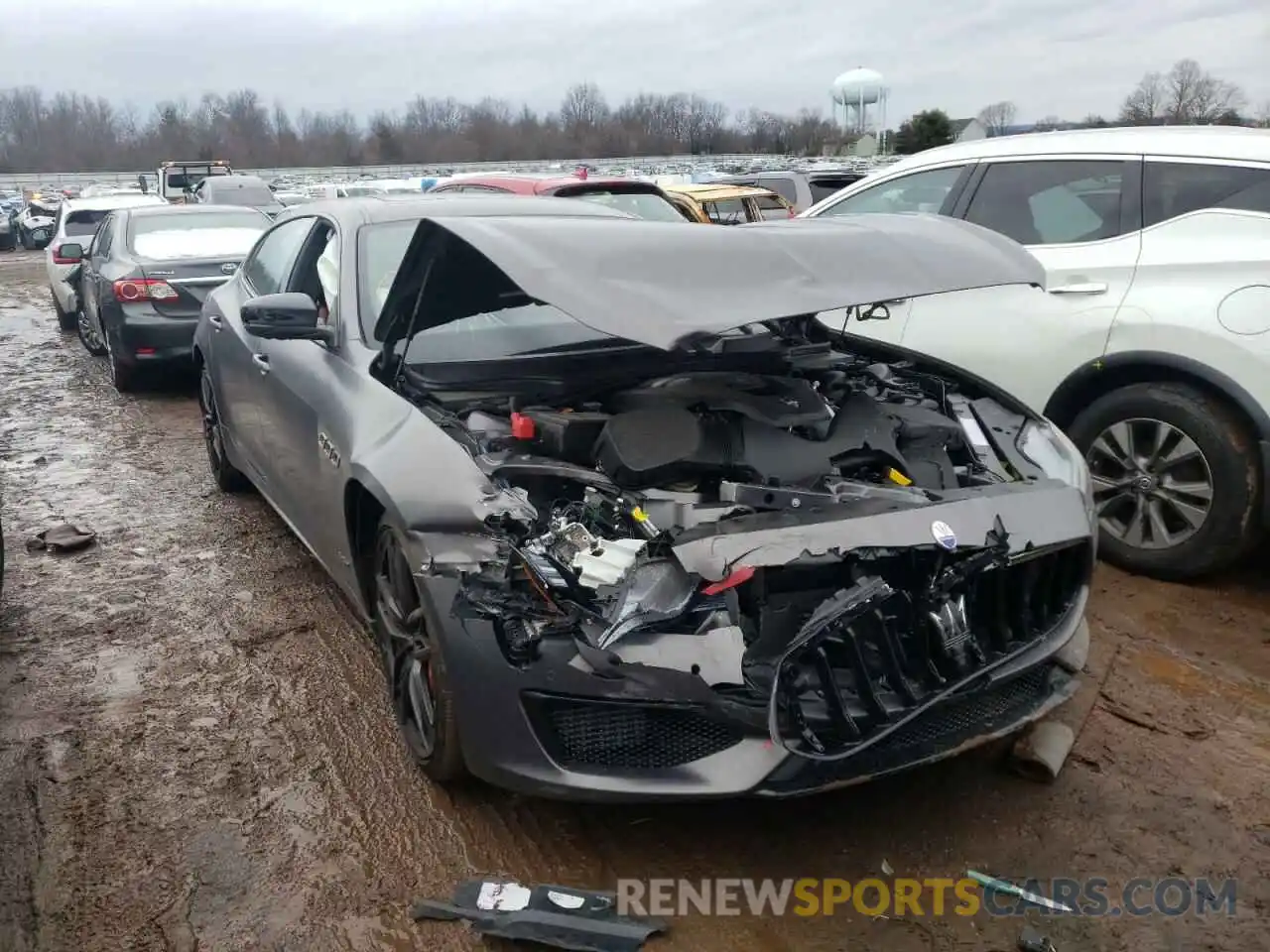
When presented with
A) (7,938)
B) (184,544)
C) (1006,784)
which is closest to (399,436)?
(7,938)

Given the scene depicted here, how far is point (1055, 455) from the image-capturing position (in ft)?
11.4

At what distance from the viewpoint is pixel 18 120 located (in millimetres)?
80062

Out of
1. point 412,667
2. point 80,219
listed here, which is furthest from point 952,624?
point 80,219

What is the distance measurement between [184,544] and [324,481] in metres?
1.95

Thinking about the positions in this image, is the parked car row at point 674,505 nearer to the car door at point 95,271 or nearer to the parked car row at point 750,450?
the parked car row at point 750,450

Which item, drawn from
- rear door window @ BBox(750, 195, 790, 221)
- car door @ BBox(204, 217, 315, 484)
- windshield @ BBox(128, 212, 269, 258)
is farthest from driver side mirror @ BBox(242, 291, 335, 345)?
rear door window @ BBox(750, 195, 790, 221)

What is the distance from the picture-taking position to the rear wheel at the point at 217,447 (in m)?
5.78

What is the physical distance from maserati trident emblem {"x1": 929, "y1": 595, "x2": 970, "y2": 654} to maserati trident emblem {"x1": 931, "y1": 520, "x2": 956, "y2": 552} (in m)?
0.15

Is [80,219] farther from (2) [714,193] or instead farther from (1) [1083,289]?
(1) [1083,289]

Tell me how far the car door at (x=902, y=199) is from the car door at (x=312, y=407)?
7.68 feet

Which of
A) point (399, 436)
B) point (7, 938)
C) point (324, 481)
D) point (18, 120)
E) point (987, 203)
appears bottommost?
point (7, 938)

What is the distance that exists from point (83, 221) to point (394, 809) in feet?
55.5

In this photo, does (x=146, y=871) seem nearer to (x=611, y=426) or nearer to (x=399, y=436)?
(x=399, y=436)

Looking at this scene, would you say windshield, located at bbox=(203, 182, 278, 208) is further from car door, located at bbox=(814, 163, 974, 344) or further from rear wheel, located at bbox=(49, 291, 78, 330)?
car door, located at bbox=(814, 163, 974, 344)
